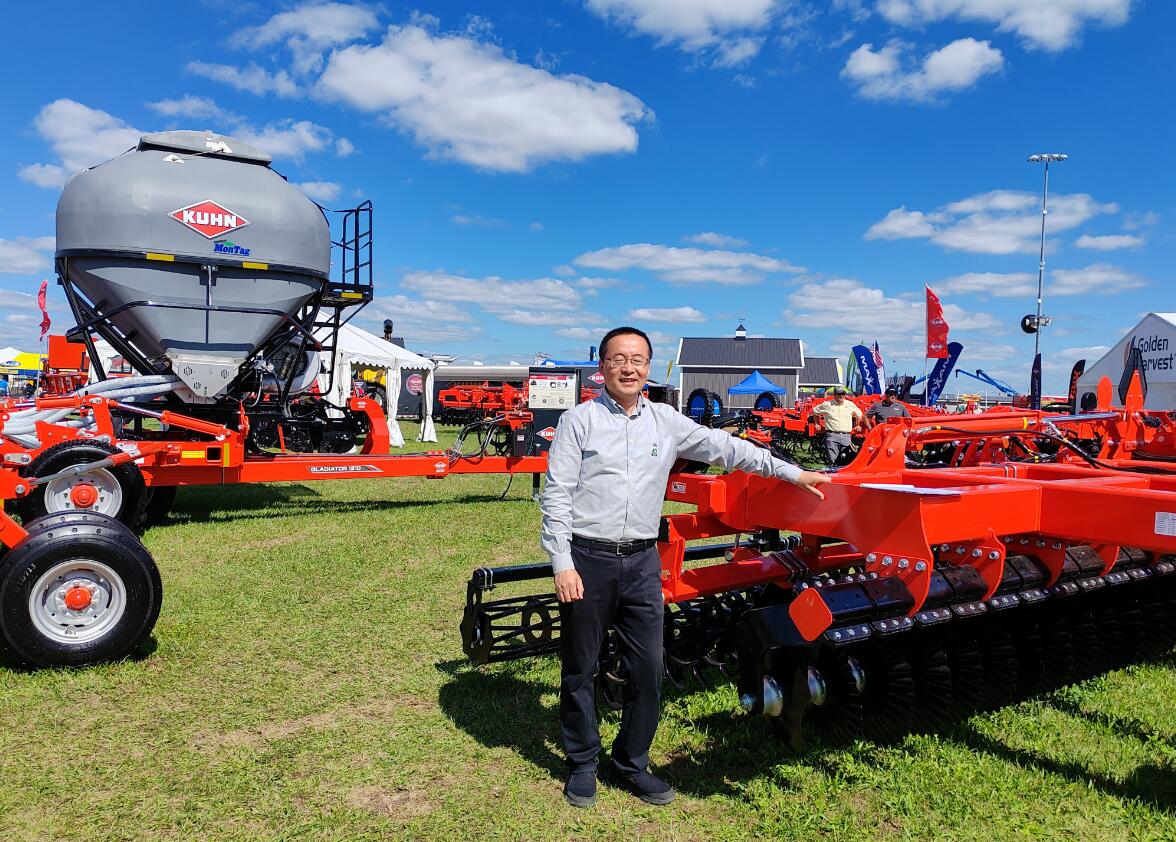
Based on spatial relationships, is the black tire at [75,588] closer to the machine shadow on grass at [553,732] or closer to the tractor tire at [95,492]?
the machine shadow on grass at [553,732]

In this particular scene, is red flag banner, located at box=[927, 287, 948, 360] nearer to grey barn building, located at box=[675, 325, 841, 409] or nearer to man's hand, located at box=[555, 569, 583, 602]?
man's hand, located at box=[555, 569, 583, 602]

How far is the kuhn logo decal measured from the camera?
8.05m

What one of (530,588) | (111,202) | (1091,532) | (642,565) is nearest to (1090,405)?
(530,588)

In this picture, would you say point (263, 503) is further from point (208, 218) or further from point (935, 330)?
point (935, 330)

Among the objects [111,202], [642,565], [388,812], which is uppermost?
[111,202]

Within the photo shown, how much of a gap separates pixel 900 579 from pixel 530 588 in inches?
144

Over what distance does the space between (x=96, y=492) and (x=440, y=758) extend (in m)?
5.24

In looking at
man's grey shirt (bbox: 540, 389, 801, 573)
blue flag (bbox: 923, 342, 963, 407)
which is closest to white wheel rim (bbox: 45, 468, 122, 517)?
man's grey shirt (bbox: 540, 389, 801, 573)

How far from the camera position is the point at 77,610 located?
4109 millimetres

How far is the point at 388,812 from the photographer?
290cm

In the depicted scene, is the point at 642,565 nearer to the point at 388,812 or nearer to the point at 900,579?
the point at 900,579

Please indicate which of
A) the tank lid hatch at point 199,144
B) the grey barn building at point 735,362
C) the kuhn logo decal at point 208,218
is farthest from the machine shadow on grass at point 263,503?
the grey barn building at point 735,362

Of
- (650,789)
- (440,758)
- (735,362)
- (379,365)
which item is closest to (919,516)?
(650,789)

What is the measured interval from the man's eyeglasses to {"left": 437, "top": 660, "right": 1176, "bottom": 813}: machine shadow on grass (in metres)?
1.51
